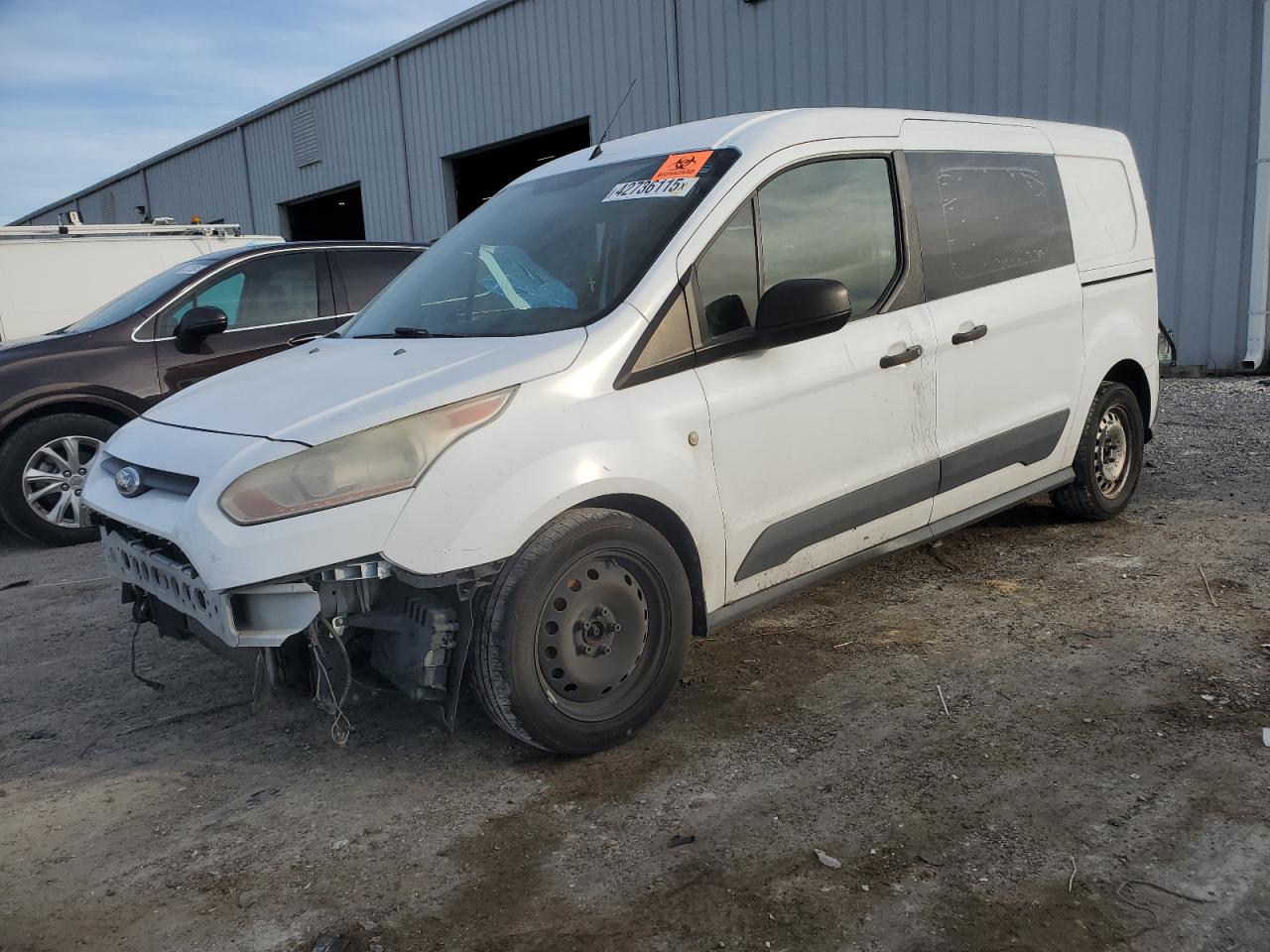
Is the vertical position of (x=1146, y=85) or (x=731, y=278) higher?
(x=1146, y=85)

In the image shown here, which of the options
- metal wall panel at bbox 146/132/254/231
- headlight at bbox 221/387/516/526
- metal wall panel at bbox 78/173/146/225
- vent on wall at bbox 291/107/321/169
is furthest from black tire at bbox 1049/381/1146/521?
metal wall panel at bbox 78/173/146/225

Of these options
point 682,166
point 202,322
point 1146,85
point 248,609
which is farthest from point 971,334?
point 1146,85

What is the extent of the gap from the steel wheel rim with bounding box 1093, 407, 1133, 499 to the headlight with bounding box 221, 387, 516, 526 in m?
3.55

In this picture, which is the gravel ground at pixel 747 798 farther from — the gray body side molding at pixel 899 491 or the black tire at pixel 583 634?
the gray body side molding at pixel 899 491

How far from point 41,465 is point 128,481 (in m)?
3.69

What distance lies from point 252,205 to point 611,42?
13317mm

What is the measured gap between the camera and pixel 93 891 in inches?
99.1

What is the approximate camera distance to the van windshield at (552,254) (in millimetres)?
3223

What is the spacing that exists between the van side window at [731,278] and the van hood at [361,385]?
0.48 metres

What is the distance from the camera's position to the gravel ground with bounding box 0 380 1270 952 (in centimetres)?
226

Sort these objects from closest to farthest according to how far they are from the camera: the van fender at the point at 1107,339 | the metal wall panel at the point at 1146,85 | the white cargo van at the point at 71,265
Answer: the van fender at the point at 1107,339 → the white cargo van at the point at 71,265 → the metal wall panel at the point at 1146,85

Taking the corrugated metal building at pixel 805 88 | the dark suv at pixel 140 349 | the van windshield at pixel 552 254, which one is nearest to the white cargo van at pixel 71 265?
the dark suv at pixel 140 349

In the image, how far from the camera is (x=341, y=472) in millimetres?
2635

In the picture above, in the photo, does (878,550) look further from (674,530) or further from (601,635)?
(601,635)
